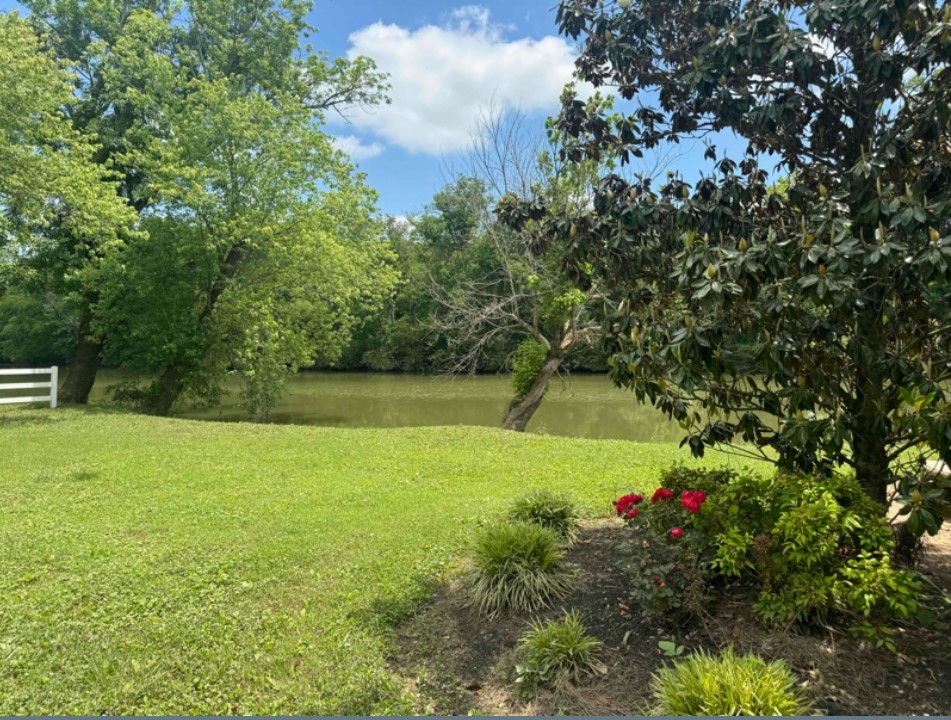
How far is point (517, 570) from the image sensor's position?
3598 mm

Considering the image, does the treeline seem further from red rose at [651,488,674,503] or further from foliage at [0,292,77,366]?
foliage at [0,292,77,366]

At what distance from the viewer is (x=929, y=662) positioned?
8.98ft

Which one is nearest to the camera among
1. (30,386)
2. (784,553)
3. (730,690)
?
(730,690)

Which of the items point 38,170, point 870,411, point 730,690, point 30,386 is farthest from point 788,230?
point 30,386

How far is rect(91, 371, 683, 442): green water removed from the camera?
51.1 ft

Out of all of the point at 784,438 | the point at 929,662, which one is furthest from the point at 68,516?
the point at 929,662

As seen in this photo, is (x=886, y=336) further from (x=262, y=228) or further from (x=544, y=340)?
(x=262, y=228)

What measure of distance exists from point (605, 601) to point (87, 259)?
16091mm

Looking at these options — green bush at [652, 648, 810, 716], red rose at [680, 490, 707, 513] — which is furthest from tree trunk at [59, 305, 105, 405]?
green bush at [652, 648, 810, 716]

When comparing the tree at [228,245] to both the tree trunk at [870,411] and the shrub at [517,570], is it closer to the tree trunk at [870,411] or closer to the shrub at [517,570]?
the shrub at [517,570]

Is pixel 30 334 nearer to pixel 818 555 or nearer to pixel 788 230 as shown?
pixel 788 230

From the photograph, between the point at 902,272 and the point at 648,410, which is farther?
the point at 648,410

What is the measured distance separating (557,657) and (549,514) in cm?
167

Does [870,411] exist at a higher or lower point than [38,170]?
lower
